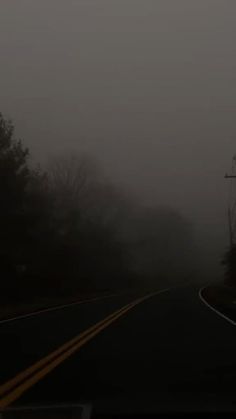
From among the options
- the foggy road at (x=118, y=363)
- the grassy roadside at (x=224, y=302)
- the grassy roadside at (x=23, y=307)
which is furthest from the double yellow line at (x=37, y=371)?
the grassy roadside at (x=23, y=307)

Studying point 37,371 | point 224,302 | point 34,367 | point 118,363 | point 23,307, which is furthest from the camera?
point 224,302

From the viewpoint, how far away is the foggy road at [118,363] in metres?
9.86

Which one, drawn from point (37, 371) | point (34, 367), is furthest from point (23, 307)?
point (37, 371)

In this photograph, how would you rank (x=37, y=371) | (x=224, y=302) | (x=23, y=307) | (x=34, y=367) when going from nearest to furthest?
(x=37, y=371) < (x=34, y=367) < (x=23, y=307) < (x=224, y=302)

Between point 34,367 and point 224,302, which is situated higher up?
point 34,367

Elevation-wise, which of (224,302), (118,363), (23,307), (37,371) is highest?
(37,371)

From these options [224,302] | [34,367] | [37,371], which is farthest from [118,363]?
[224,302]

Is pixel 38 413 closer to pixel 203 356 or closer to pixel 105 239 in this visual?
pixel 203 356

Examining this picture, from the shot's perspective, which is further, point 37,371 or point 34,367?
point 34,367

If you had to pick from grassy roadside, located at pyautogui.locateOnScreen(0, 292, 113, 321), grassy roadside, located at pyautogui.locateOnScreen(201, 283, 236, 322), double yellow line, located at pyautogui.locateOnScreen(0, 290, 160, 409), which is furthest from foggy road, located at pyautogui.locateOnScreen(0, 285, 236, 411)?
grassy roadside, located at pyautogui.locateOnScreen(0, 292, 113, 321)

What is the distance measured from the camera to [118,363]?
13477 mm

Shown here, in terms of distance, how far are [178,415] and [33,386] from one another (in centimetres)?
356

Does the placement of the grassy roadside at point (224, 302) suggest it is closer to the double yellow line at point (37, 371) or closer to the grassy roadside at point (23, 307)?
the grassy roadside at point (23, 307)

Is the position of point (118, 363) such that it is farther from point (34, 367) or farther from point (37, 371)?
point (37, 371)
